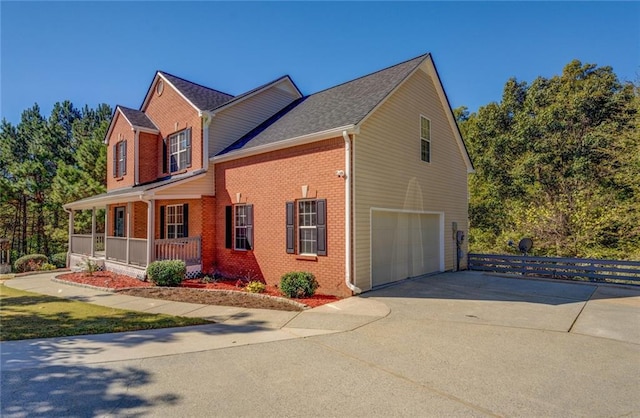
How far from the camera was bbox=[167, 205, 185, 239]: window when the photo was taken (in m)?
14.8

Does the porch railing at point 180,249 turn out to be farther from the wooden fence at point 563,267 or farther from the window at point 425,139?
the wooden fence at point 563,267

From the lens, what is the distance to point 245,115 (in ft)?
50.4

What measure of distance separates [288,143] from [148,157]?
9394 mm

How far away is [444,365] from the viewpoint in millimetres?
4855

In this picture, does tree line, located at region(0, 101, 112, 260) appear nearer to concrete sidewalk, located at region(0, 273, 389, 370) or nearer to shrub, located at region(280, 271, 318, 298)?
concrete sidewalk, located at region(0, 273, 389, 370)

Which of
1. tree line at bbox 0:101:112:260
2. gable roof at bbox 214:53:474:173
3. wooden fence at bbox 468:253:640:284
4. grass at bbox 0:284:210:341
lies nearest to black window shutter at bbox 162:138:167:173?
gable roof at bbox 214:53:474:173

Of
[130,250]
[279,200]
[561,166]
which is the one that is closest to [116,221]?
[130,250]

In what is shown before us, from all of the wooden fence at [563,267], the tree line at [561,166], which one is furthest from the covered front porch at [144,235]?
the tree line at [561,166]

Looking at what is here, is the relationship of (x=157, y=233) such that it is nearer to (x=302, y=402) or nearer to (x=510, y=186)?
(x=302, y=402)

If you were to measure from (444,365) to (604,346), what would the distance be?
123 inches

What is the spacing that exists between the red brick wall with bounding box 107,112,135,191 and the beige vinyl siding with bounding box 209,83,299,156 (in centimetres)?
527

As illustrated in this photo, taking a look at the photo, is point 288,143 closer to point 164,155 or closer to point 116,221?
point 164,155

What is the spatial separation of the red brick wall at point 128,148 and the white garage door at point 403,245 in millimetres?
12894

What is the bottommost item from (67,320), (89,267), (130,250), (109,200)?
(67,320)
